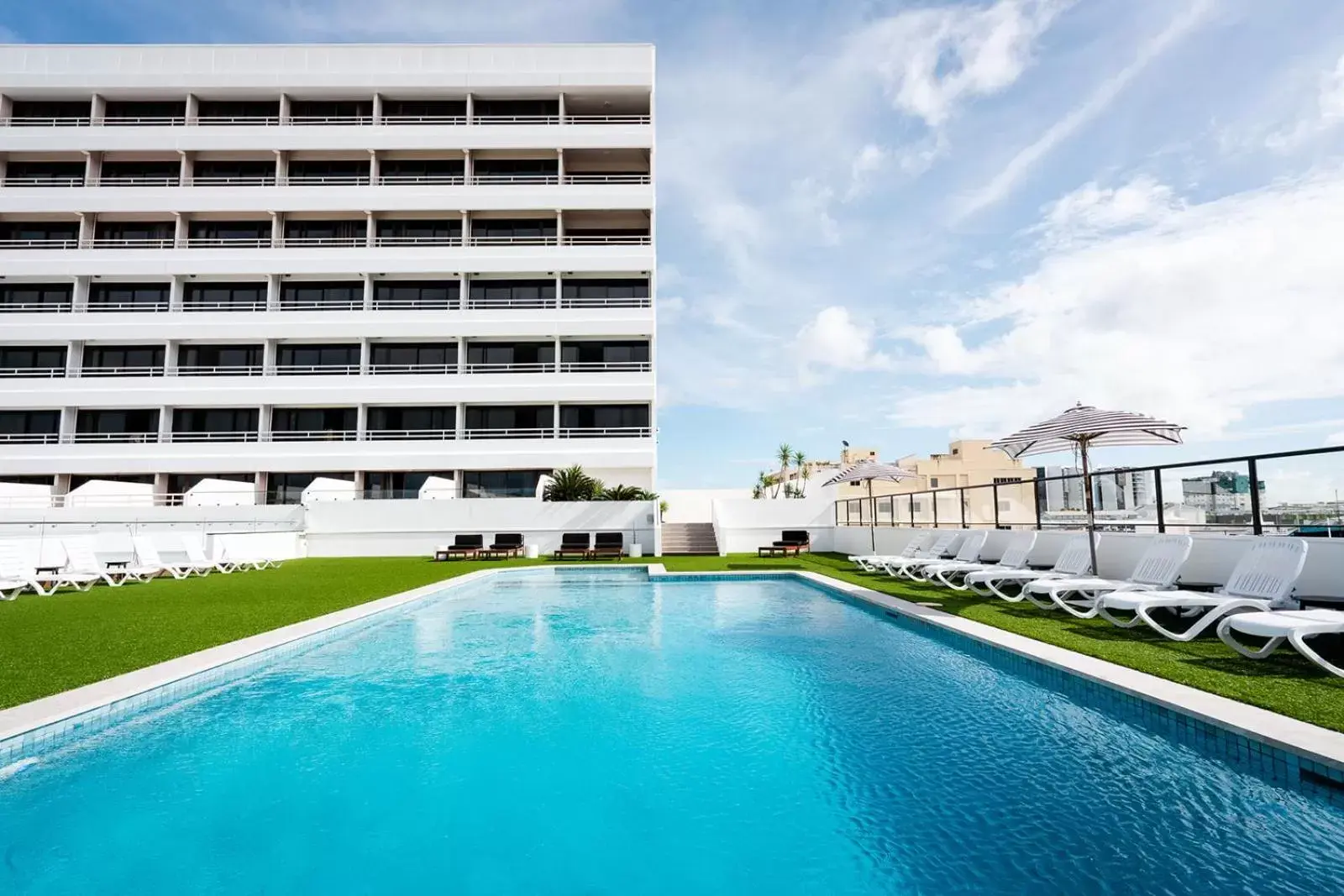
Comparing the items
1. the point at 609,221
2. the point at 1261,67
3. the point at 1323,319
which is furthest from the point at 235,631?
the point at 609,221

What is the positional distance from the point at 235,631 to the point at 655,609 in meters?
6.17

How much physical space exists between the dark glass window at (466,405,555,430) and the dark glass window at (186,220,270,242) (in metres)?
12.5

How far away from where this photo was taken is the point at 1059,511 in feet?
40.2

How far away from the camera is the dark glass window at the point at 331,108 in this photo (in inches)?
1224

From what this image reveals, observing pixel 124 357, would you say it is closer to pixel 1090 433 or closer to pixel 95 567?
pixel 95 567

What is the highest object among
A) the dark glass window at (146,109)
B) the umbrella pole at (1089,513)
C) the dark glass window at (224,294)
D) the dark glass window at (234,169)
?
the dark glass window at (146,109)

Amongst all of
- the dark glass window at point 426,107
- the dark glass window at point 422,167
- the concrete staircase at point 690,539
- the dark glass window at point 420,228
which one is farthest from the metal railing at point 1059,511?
the dark glass window at point 426,107

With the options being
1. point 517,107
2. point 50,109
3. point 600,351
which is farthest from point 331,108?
point 600,351

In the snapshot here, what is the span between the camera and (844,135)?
17656mm

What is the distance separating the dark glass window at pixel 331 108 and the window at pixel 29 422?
16.6m

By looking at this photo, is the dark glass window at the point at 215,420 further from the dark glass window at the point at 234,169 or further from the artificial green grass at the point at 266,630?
the artificial green grass at the point at 266,630

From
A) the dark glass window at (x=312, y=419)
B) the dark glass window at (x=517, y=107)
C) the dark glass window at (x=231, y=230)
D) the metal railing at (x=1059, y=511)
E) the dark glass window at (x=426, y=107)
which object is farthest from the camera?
the dark glass window at (x=517, y=107)

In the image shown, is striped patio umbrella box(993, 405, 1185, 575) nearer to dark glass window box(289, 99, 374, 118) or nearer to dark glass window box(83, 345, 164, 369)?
dark glass window box(289, 99, 374, 118)

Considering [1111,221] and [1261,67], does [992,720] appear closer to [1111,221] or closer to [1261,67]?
[1261,67]
